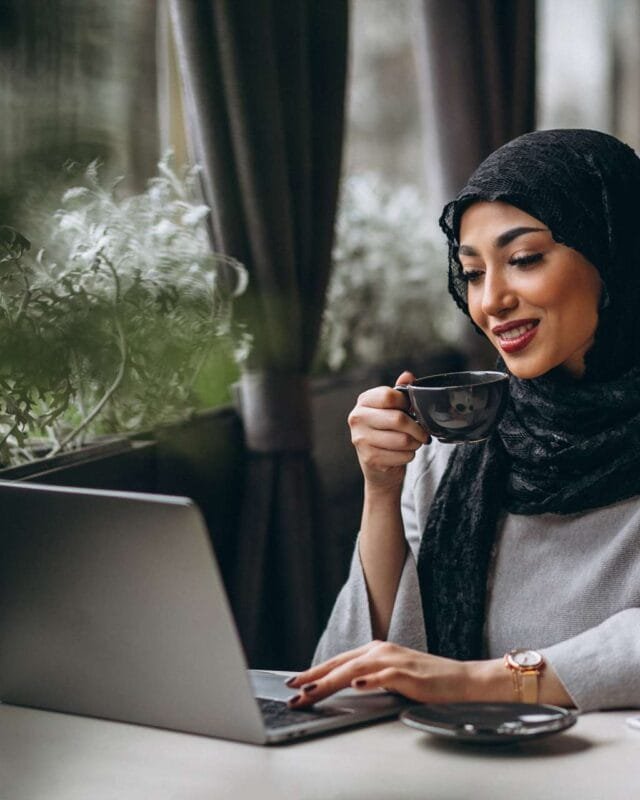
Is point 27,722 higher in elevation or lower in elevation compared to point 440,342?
lower

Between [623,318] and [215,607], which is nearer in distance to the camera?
[215,607]

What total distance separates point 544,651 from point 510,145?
0.71m

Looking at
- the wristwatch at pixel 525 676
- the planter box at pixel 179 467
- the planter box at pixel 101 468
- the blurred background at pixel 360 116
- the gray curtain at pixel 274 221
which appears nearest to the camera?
the blurred background at pixel 360 116

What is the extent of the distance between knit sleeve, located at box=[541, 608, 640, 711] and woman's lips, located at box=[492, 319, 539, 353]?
0.39 meters

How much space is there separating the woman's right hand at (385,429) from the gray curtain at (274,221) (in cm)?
126

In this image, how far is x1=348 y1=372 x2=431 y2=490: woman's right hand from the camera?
1338 mm

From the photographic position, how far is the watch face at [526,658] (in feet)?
3.92

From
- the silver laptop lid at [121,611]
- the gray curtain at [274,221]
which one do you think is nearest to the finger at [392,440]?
the silver laptop lid at [121,611]

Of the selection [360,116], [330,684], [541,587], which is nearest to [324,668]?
[330,684]

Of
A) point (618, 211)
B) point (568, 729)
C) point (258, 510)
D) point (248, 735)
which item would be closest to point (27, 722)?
point (248, 735)

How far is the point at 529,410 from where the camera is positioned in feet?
5.18

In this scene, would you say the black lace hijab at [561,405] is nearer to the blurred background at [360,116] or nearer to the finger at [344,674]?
the finger at [344,674]

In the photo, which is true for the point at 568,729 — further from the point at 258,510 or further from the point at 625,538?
the point at 258,510

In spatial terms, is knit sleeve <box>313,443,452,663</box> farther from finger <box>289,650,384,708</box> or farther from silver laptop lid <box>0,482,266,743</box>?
silver laptop lid <box>0,482,266,743</box>
